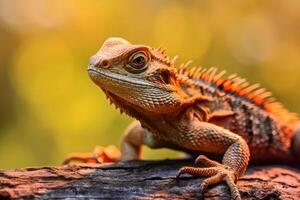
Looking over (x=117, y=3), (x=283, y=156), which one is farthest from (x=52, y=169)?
(x=117, y=3)

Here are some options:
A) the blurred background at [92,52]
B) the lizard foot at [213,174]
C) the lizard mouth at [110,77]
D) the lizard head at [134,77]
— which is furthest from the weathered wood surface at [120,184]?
the blurred background at [92,52]

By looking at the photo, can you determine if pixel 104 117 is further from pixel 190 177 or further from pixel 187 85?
pixel 190 177

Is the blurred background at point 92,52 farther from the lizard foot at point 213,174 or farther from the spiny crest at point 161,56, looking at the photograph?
the lizard foot at point 213,174

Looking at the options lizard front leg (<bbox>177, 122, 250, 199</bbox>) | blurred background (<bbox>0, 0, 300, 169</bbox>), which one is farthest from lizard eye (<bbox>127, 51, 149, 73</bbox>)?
blurred background (<bbox>0, 0, 300, 169</bbox>)

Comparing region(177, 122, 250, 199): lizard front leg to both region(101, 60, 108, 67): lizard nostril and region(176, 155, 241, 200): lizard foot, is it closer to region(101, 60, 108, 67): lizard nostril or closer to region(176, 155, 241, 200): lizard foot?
region(176, 155, 241, 200): lizard foot

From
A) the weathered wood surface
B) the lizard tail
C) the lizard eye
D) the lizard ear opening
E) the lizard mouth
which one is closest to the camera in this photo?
the weathered wood surface

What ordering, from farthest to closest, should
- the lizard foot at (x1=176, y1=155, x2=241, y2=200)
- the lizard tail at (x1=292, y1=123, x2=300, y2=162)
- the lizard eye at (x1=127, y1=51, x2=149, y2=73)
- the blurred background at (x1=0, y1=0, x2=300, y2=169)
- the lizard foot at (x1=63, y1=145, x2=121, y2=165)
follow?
the blurred background at (x1=0, y1=0, x2=300, y2=169)
the lizard tail at (x1=292, y1=123, x2=300, y2=162)
the lizard foot at (x1=63, y1=145, x2=121, y2=165)
the lizard eye at (x1=127, y1=51, x2=149, y2=73)
the lizard foot at (x1=176, y1=155, x2=241, y2=200)

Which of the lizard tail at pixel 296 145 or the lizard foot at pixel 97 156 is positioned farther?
the lizard tail at pixel 296 145

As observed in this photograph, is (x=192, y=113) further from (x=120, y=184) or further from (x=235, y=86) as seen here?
(x=120, y=184)
